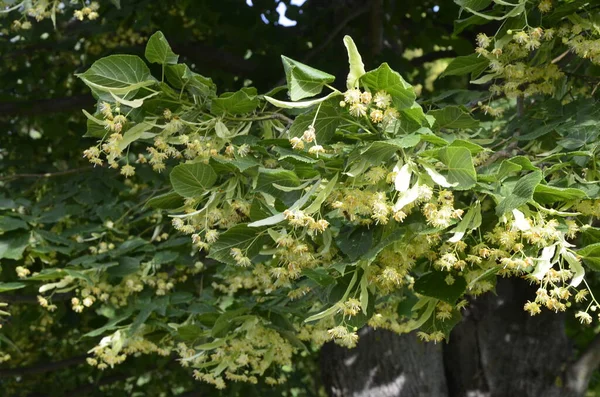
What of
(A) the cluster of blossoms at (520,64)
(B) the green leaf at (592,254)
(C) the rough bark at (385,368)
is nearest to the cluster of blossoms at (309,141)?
(B) the green leaf at (592,254)

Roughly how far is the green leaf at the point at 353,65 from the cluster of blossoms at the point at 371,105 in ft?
0.05

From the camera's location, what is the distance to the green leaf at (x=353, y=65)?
1.59 meters

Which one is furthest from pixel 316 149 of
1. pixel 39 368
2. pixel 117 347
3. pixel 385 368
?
pixel 39 368

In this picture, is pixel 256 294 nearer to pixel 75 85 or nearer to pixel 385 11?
pixel 385 11

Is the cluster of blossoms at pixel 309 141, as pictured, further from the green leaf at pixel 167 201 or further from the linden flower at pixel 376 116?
the green leaf at pixel 167 201

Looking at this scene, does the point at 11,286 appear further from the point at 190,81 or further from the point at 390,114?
the point at 390,114

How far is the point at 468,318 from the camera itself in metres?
4.06

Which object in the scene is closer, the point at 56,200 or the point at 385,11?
the point at 56,200

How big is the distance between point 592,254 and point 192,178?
85 centimetres

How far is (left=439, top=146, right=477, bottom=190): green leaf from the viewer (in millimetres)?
1602

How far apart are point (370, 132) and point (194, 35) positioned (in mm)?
2815

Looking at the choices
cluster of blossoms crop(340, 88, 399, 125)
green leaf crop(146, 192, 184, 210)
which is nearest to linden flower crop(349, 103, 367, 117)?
cluster of blossoms crop(340, 88, 399, 125)

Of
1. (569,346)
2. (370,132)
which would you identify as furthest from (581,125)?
(569,346)

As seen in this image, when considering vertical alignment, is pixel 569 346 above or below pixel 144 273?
below
